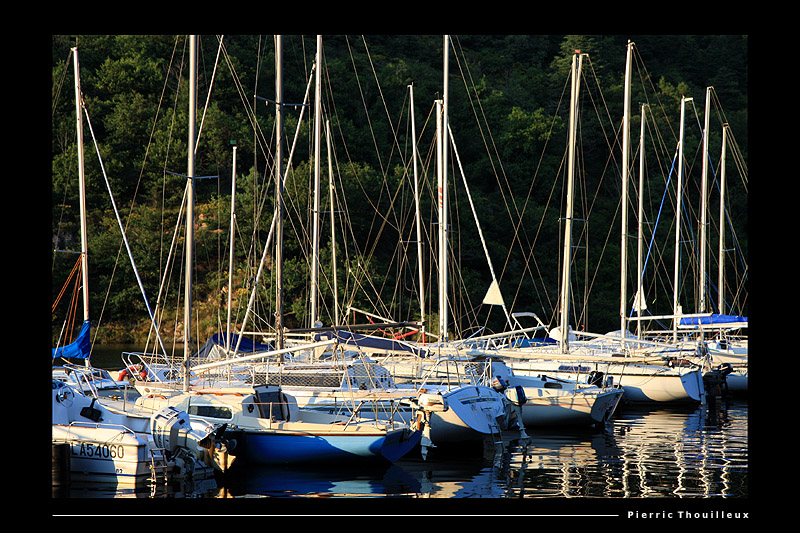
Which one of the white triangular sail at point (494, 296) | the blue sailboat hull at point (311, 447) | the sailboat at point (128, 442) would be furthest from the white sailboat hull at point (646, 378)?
the sailboat at point (128, 442)

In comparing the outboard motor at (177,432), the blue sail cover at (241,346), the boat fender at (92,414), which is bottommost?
the outboard motor at (177,432)

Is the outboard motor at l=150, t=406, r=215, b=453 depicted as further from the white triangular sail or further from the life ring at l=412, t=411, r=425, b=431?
the white triangular sail

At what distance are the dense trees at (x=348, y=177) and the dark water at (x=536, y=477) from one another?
29.6 m

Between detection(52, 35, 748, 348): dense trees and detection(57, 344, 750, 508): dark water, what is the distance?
29638 mm

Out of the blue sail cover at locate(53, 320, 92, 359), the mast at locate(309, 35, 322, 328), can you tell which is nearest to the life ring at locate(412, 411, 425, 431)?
the mast at locate(309, 35, 322, 328)

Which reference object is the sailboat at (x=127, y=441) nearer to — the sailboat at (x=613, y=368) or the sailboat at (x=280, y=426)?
the sailboat at (x=280, y=426)

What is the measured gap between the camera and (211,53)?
244ft

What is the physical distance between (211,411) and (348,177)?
4068 centimetres

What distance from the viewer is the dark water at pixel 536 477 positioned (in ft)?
51.1

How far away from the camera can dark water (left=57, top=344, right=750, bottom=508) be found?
15.6m
